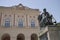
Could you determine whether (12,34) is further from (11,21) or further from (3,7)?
(3,7)

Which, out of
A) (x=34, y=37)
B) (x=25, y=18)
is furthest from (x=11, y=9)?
(x=34, y=37)

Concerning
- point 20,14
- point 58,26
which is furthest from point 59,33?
point 20,14

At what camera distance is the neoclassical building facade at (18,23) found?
24031mm

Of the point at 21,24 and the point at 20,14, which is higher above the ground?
the point at 20,14

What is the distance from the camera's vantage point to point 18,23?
25.4m

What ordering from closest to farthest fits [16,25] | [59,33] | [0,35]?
[59,33] → [0,35] → [16,25]

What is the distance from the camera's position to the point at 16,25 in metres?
24.9

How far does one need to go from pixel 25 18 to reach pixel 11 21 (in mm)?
2744

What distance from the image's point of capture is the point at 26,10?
26.0 metres

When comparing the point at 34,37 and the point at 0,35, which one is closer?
the point at 0,35

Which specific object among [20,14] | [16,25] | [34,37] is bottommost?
[34,37]

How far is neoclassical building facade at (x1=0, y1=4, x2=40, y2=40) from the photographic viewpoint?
24.0 meters

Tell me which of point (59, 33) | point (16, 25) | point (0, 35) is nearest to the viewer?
point (59, 33)

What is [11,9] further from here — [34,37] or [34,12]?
[34,37]
